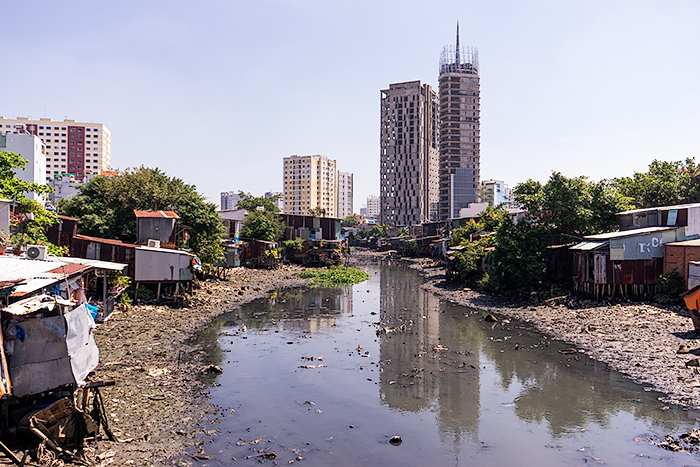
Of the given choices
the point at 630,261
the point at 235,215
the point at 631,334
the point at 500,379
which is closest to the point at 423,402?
the point at 500,379

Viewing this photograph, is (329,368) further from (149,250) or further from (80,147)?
(80,147)

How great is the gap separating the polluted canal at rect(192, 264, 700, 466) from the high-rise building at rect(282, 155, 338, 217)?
401 ft

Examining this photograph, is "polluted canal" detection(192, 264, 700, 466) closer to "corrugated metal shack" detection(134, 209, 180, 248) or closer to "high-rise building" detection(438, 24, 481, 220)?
"corrugated metal shack" detection(134, 209, 180, 248)

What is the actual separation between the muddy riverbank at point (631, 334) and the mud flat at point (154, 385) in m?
13.3

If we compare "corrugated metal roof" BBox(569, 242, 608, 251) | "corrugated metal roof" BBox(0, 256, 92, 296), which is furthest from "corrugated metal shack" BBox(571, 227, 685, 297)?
"corrugated metal roof" BBox(0, 256, 92, 296)

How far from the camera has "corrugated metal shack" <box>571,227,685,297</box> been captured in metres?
25.2

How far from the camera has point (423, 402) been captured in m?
14.4

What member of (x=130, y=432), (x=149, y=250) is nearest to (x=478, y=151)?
(x=149, y=250)

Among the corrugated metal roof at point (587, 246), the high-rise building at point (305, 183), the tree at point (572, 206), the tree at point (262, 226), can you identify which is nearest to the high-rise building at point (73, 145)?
the high-rise building at point (305, 183)

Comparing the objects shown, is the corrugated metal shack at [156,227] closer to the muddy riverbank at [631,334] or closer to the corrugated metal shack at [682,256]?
the muddy riverbank at [631,334]

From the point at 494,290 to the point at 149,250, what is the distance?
21.8 metres

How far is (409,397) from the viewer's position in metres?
14.8

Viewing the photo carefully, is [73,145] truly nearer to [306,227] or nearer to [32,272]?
[306,227]

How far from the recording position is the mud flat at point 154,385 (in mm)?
10320
